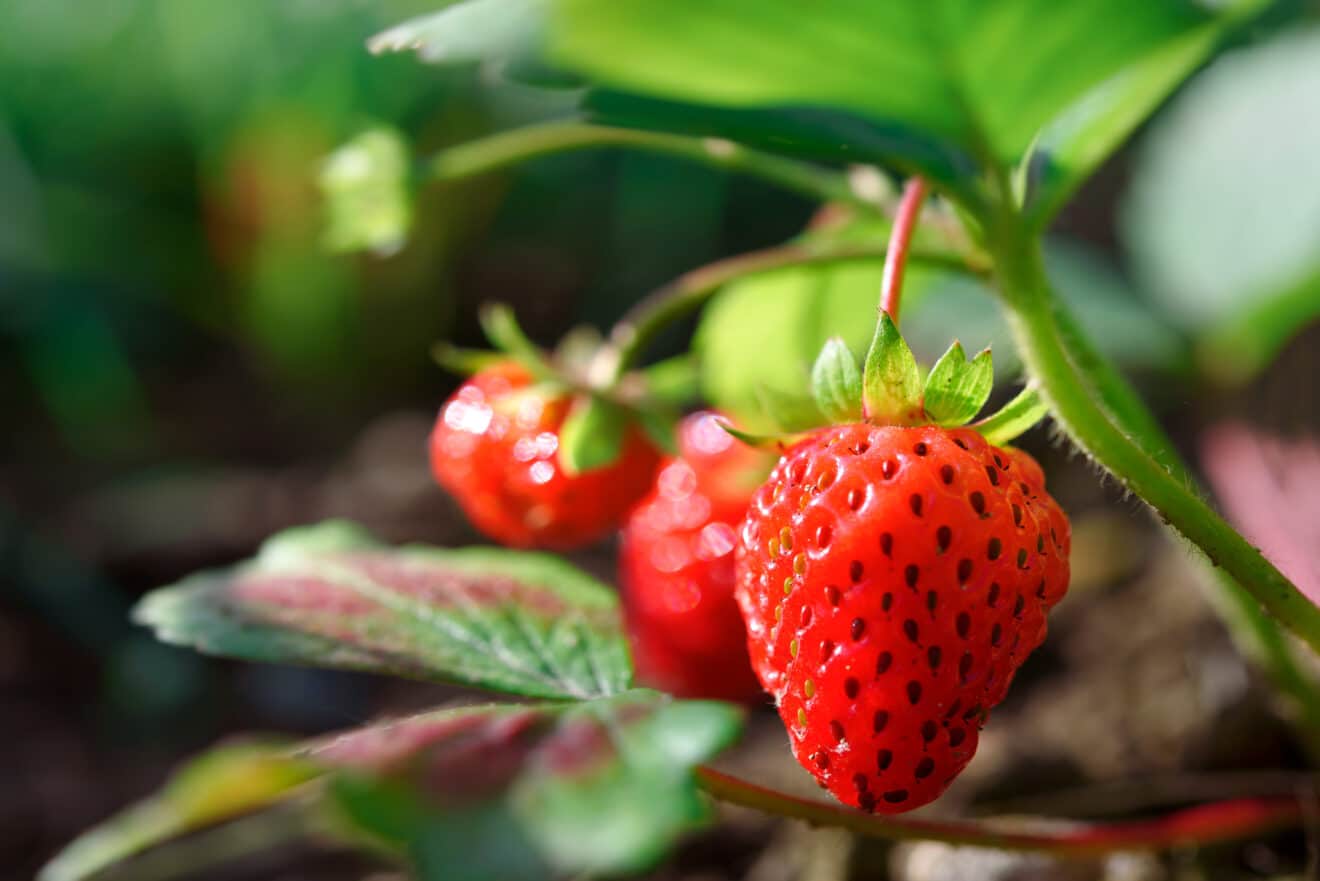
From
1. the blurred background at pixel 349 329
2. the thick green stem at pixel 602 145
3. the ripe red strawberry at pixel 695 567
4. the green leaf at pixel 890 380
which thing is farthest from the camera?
the blurred background at pixel 349 329

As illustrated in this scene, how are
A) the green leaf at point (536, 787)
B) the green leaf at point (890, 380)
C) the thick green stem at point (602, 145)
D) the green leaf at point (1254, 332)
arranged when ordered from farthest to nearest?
1. the green leaf at point (1254, 332)
2. the thick green stem at point (602, 145)
3. the green leaf at point (890, 380)
4. the green leaf at point (536, 787)

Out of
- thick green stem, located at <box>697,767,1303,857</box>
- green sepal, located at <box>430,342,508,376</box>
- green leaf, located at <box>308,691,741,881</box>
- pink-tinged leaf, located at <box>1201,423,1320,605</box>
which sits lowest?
pink-tinged leaf, located at <box>1201,423,1320,605</box>

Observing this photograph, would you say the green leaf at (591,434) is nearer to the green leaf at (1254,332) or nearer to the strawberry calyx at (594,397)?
the strawberry calyx at (594,397)

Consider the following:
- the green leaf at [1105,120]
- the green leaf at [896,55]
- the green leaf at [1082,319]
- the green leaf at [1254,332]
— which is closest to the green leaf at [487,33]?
the green leaf at [896,55]

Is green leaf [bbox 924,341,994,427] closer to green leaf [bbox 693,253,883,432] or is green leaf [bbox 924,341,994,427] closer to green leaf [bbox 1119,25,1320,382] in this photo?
green leaf [bbox 693,253,883,432]

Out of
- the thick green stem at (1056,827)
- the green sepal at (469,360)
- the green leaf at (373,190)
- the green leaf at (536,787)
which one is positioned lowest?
the thick green stem at (1056,827)

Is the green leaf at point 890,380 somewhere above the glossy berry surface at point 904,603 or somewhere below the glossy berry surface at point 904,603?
above

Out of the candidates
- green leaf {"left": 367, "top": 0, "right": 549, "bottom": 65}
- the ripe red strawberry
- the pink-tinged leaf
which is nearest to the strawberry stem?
the ripe red strawberry

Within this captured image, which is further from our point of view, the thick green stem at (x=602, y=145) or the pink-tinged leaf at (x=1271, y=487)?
the pink-tinged leaf at (x=1271, y=487)
